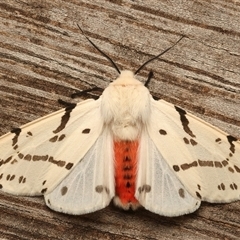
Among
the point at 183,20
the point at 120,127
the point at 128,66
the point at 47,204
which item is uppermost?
the point at 183,20

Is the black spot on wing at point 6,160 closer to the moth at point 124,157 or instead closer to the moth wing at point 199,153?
the moth at point 124,157

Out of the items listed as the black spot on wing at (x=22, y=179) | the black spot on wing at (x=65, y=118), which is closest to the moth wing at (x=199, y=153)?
the black spot on wing at (x=65, y=118)

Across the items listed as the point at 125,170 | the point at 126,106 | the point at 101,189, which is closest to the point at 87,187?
the point at 101,189

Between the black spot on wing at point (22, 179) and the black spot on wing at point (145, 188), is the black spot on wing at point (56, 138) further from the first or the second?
the black spot on wing at point (145, 188)

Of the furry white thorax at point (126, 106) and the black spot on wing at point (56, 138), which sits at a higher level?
the furry white thorax at point (126, 106)

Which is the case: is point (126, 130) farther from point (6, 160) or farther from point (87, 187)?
point (6, 160)

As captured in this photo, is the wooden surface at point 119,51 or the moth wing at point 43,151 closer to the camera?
the moth wing at point 43,151

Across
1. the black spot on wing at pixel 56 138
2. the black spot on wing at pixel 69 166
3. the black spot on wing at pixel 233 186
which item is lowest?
the black spot on wing at pixel 69 166

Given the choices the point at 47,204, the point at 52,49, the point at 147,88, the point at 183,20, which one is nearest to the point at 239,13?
the point at 183,20

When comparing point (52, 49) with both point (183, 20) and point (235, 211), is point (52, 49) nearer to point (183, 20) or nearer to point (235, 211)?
point (183, 20)
